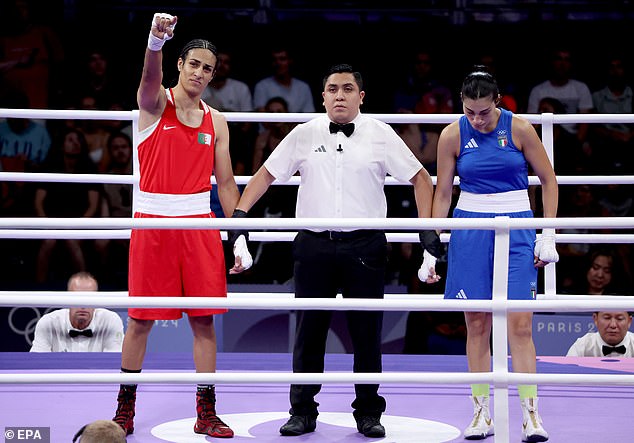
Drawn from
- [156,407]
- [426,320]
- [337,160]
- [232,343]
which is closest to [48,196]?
[232,343]

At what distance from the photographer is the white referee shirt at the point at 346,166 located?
364 cm

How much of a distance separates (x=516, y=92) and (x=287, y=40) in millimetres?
1842

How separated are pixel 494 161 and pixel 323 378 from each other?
1129 millimetres

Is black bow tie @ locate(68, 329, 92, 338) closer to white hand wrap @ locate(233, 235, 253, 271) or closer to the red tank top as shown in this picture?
the red tank top

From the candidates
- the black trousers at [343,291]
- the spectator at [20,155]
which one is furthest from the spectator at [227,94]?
the black trousers at [343,291]

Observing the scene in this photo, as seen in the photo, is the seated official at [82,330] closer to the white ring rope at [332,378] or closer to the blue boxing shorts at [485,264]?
the white ring rope at [332,378]

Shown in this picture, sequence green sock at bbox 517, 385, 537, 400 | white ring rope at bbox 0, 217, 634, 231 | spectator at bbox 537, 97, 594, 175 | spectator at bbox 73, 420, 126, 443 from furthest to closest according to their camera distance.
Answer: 1. spectator at bbox 537, 97, 594, 175
2. green sock at bbox 517, 385, 537, 400
3. white ring rope at bbox 0, 217, 634, 231
4. spectator at bbox 73, 420, 126, 443

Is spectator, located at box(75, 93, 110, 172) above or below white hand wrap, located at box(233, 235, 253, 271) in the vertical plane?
above

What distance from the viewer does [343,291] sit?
12.1 feet

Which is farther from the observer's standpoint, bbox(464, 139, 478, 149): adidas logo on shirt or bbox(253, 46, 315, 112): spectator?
bbox(253, 46, 315, 112): spectator

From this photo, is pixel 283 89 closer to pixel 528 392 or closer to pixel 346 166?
pixel 346 166

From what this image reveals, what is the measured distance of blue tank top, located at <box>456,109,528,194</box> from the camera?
3580 mm

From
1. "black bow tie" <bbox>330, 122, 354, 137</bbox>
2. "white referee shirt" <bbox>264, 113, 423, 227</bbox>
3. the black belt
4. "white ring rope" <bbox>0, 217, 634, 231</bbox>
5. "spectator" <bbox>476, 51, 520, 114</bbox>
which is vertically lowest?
the black belt

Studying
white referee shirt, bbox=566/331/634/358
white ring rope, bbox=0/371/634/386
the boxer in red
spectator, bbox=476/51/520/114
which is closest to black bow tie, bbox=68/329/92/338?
the boxer in red
